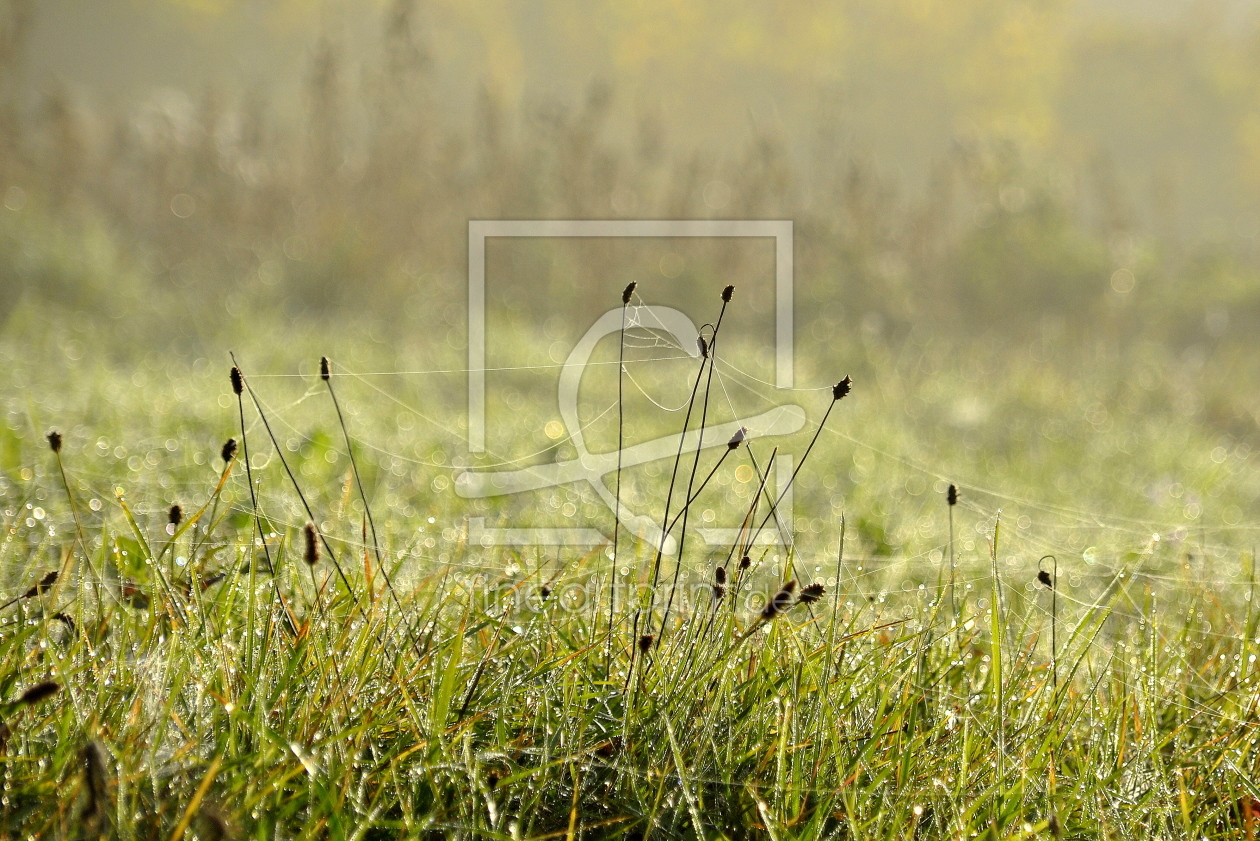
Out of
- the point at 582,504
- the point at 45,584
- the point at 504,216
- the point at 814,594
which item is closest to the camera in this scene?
the point at 814,594

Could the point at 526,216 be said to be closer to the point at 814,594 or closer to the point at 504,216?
the point at 504,216

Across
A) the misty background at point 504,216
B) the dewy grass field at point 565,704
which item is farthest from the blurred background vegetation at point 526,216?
the dewy grass field at point 565,704

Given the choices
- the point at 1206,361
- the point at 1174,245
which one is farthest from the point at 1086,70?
the point at 1206,361

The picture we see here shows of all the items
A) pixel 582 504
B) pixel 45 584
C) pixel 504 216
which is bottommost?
pixel 582 504

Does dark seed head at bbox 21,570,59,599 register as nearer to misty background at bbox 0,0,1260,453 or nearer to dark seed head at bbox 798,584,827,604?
dark seed head at bbox 798,584,827,604

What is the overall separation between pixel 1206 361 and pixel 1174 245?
5.12 metres

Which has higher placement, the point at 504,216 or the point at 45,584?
the point at 504,216

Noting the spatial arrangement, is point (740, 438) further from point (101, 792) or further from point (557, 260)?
point (557, 260)

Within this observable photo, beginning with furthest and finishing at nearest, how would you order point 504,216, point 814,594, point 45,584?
point 504,216 → point 45,584 → point 814,594

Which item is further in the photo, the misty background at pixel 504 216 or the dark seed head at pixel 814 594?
the misty background at pixel 504 216

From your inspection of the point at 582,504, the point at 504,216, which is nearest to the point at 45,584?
the point at 582,504

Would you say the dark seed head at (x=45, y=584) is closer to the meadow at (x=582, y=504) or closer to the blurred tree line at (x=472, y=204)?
the meadow at (x=582, y=504)

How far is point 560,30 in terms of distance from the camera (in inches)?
1089

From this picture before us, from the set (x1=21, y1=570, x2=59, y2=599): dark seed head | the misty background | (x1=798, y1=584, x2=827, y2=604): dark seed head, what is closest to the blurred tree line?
the misty background
